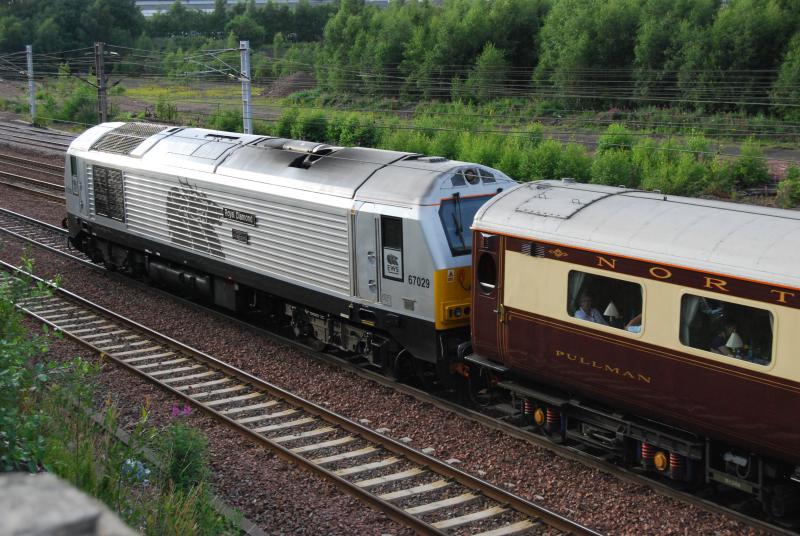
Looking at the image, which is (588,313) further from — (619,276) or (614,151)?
(614,151)

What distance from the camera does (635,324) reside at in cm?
934

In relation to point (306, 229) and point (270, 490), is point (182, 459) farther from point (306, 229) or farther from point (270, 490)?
point (306, 229)

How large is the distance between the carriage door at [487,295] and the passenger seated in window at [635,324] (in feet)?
6.11

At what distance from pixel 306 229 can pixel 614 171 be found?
17.9m

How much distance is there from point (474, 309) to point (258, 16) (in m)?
95.1

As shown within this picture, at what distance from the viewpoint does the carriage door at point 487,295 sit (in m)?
10.9

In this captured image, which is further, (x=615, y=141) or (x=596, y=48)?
(x=596, y=48)

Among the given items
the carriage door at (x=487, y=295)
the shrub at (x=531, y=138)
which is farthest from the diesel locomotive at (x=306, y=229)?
the shrub at (x=531, y=138)

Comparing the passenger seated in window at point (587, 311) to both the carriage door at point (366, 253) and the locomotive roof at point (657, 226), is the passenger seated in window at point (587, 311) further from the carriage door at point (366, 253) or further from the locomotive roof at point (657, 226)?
the carriage door at point (366, 253)

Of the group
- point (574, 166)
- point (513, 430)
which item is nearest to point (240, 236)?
point (513, 430)

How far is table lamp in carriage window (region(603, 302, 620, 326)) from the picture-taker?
9523mm

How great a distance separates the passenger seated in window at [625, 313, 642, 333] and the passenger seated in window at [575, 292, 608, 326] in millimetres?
363

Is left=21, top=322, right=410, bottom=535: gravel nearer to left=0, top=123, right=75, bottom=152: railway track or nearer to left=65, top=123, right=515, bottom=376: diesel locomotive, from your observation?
left=65, top=123, right=515, bottom=376: diesel locomotive

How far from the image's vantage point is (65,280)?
782 inches
